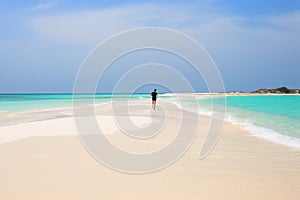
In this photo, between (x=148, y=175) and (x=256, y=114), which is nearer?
(x=148, y=175)

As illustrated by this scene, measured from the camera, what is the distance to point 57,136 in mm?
11117

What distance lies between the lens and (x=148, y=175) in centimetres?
644

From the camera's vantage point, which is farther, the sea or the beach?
the sea

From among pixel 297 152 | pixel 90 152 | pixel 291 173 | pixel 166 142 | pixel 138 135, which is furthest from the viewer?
pixel 138 135

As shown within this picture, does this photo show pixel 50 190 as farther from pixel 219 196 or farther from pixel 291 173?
pixel 291 173

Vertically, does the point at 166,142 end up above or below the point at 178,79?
below

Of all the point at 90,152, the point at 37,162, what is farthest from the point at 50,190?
the point at 90,152

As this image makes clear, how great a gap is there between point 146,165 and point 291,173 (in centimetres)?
281

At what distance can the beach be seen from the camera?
17.4 ft

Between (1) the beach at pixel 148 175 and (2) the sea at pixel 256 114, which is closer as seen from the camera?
(1) the beach at pixel 148 175

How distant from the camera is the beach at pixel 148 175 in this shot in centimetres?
531

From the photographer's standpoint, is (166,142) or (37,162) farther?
(166,142)

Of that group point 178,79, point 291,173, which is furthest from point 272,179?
point 178,79

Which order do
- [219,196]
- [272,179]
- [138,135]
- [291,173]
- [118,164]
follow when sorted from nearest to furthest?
[219,196] → [272,179] → [291,173] → [118,164] → [138,135]
